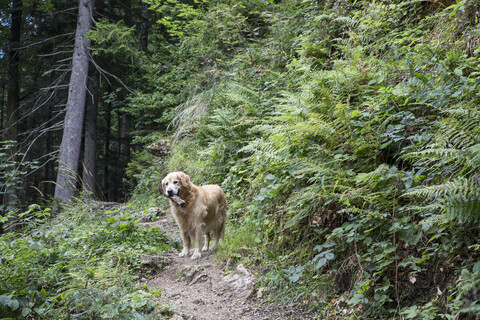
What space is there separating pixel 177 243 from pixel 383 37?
588cm

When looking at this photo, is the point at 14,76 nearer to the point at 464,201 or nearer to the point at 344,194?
the point at 344,194

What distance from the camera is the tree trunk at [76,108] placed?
1161 centimetres

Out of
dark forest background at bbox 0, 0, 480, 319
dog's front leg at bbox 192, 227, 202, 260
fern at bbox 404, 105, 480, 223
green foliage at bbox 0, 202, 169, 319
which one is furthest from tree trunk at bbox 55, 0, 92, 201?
fern at bbox 404, 105, 480, 223

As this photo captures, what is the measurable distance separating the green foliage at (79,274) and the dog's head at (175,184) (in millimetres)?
945

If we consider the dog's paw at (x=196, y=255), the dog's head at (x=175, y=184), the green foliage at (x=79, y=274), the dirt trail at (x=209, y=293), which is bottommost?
the dog's paw at (x=196, y=255)

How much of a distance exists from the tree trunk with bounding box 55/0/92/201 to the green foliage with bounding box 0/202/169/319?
19.4 feet

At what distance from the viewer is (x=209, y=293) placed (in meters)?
4.84

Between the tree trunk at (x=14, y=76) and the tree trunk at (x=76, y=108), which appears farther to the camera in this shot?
the tree trunk at (x=14, y=76)

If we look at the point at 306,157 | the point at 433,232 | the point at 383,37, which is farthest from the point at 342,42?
the point at 433,232

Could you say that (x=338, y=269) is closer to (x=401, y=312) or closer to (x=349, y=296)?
(x=349, y=296)

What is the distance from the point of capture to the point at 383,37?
6266 millimetres

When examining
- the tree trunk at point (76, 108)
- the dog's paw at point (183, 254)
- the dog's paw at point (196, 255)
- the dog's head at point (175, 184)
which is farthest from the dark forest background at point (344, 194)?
the tree trunk at point (76, 108)

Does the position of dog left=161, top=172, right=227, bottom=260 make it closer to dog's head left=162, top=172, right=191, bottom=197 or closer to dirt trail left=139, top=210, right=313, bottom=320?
dog's head left=162, top=172, right=191, bottom=197

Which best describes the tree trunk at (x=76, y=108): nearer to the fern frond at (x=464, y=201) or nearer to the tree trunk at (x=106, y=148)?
the tree trunk at (x=106, y=148)
